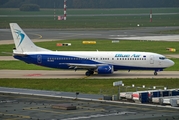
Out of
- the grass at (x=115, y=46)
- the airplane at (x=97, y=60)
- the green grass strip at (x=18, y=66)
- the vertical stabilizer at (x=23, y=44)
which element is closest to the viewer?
the airplane at (x=97, y=60)

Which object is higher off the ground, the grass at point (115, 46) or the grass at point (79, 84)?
the grass at point (115, 46)

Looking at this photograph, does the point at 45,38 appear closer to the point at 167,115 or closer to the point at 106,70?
the point at 106,70

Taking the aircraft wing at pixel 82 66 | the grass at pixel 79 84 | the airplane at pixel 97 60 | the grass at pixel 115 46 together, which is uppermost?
the grass at pixel 115 46

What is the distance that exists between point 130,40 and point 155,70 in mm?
61103

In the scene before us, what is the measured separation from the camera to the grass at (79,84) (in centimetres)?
7300

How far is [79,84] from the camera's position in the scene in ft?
255

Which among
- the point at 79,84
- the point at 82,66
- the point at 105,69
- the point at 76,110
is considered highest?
the point at 82,66

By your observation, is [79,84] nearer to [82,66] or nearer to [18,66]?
[82,66]

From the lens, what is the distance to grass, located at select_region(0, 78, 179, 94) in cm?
7300

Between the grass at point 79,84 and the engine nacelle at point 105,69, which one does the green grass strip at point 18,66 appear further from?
the grass at point 79,84

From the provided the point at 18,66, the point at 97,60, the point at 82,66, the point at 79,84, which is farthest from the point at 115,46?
the point at 79,84

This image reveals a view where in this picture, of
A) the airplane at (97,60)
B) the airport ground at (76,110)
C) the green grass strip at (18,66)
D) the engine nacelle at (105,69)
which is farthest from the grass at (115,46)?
the airport ground at (76,110)

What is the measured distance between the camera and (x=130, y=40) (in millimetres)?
149625

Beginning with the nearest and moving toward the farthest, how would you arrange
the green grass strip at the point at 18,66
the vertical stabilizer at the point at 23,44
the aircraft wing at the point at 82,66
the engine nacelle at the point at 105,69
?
the engine nacelle at the point at 105,69 → the aircraft wing at the point at 82,66 → the vertical stabilizer at the point at 23,44 → the green grass strip at the point at 18,66
